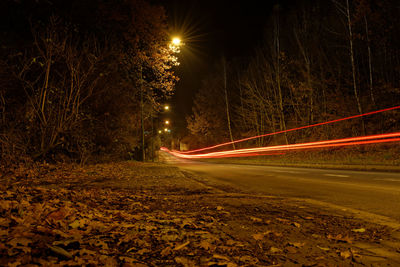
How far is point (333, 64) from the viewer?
25906 millimetres

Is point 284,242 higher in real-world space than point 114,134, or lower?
lower

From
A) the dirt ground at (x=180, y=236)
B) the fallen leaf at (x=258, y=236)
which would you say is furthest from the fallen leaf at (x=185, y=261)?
the fallen leaf at (x=258, y=236)

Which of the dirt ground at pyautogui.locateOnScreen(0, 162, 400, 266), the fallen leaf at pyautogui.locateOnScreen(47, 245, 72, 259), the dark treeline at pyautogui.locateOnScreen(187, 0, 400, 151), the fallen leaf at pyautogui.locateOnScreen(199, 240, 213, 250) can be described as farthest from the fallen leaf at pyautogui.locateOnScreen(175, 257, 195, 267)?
the dark treeline at pyautogui.locateOnScreen(187, 0, 400, 151)

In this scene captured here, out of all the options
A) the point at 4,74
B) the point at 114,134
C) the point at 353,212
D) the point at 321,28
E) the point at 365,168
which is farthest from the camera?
the point at 321,28

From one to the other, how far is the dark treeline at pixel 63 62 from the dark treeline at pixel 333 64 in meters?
15.1

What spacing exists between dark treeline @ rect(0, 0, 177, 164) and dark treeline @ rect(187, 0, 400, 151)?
1510 cm

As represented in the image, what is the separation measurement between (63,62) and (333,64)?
24903 mm

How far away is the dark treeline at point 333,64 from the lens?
65.4 feet

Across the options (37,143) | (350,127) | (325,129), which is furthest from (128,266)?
(325,129)

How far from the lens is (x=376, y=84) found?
22828 millimetres

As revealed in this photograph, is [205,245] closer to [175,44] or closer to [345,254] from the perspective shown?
[345,254]

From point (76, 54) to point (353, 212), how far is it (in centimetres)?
1192

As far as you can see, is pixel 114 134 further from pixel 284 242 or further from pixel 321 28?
pixel 321 28

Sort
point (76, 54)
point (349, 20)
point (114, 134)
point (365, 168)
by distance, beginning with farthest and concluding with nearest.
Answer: point (349, 20), point (114, 134), point (365, 168), point (76, 54)
